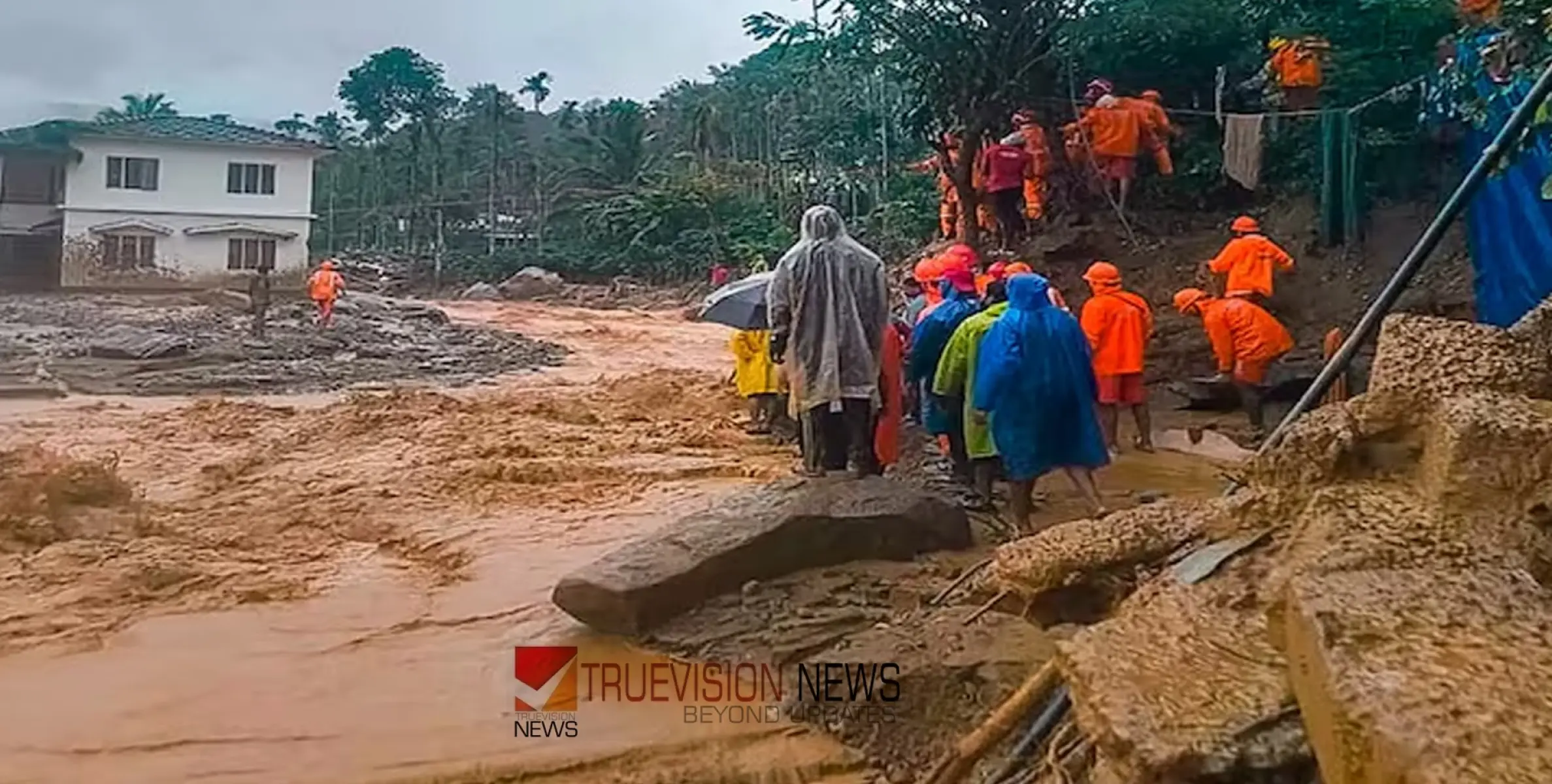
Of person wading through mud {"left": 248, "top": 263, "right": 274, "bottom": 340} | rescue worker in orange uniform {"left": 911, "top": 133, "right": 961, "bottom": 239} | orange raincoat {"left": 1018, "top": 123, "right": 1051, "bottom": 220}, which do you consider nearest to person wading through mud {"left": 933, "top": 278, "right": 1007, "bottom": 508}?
orange raincoat {"left": 1018, "top": 123, "right": 1051, "bottom": 220}

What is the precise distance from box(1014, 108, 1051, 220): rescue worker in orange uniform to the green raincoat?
6.32 m

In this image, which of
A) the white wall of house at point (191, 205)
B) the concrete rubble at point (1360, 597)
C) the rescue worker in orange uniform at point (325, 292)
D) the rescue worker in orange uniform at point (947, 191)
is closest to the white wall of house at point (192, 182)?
the white wall of house at point (191, 205)

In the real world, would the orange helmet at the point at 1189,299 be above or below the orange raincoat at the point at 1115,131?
below

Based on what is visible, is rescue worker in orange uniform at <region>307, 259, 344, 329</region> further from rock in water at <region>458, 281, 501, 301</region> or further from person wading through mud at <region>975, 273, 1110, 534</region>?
person wading through mud at <region>975, 273, 1110, 534</region>

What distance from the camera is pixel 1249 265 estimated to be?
9.66m

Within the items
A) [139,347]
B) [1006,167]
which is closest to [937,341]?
[1006,167]

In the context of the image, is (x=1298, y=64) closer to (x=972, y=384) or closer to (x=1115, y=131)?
(x=1115, y=131)

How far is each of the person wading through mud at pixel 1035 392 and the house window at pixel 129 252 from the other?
34.9 metres

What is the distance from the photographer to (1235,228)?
1037 cm

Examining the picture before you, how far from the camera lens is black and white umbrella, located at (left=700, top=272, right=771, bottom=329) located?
8508mm

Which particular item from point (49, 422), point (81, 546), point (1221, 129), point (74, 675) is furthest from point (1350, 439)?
point (49, 422)

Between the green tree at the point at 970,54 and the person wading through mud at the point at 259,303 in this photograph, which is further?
the person wading through mud at the point at 259,303

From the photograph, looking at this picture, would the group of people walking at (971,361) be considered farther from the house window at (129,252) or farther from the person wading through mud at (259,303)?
the house window at (129,252)

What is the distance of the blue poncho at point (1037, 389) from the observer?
6285 millimetres
